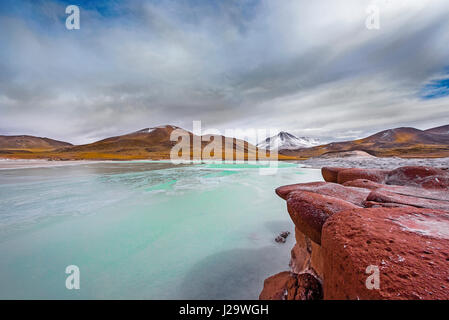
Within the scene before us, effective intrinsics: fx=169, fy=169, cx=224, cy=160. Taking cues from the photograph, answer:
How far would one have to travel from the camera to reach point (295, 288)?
190 cm

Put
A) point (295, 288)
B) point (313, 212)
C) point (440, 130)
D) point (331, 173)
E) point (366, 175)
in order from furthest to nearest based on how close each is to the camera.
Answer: point (440, 130)
point (331, 173)
point (366, 175)
point (313, 212)
point (295, 288)

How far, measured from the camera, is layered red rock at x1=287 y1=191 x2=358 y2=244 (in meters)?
1.98

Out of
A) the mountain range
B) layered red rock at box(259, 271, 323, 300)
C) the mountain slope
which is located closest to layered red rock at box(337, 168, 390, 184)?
layered red rock at box(259, 271, 323, 300)

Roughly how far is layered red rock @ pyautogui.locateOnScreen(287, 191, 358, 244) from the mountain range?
42.5 m

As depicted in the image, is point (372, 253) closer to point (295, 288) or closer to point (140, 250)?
point (295, 288)

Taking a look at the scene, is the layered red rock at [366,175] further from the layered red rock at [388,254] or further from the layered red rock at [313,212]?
the layered red rock at [388,254]

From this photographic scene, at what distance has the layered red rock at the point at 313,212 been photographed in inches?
78.1

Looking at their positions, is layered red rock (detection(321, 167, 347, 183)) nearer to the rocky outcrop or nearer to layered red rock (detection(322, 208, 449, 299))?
the rocky outcrop

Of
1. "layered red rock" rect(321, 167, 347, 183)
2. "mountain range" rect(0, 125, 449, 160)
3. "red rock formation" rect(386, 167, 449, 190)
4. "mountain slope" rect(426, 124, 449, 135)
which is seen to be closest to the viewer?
"red rock formation" rect(386, 167, 449, 190)

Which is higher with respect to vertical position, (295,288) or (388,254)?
(388,254)

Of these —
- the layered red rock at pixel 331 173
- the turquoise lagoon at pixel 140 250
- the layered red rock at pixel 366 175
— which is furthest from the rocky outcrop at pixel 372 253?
the layered red rock at pixel 331 173

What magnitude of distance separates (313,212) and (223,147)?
111 m

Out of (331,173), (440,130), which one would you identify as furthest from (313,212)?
(440,130)

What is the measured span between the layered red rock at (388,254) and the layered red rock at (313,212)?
36 cm
